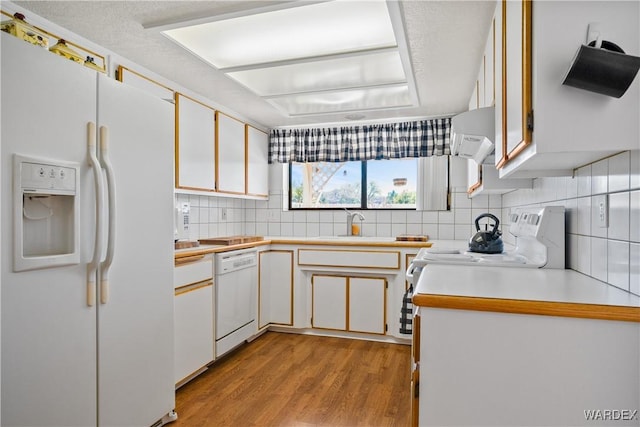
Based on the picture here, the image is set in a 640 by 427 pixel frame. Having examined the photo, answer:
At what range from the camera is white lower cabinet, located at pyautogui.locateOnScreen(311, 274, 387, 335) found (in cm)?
343

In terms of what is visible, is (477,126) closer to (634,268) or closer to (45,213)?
(634,268)

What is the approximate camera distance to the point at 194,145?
302cm

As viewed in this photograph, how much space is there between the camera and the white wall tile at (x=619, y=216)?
123 cm

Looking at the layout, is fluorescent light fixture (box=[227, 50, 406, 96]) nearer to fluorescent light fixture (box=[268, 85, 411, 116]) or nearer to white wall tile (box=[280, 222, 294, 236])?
fluorescent light fixture (box=[268, 85, 411, 116])

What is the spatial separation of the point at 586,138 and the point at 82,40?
2.47m

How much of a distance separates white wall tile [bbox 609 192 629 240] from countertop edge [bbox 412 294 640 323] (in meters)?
0.32

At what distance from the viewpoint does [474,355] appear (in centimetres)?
115

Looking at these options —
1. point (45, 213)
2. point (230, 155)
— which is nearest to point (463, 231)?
point (230, 155)

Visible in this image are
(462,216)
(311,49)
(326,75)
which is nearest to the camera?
(311,49)

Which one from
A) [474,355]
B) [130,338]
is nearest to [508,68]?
[474,355]

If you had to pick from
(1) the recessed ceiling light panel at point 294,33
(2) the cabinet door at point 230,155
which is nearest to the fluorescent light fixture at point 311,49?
(1) the recessed ceiling light panel at point 294,33

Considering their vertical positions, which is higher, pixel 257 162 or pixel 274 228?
pixel 257 162

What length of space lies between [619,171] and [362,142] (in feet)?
9.46

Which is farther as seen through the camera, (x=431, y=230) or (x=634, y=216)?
(x=431, y=230)
